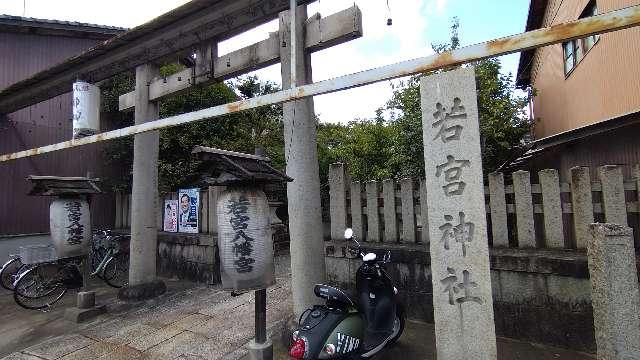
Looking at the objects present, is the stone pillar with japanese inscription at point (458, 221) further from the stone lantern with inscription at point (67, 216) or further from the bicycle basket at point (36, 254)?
the bicycle basket at point (36, 254)

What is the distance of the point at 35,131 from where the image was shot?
11.9 meters

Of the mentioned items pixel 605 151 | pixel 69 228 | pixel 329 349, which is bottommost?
pixel 329 349

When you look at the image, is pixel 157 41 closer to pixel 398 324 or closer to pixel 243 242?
pixel 243 242

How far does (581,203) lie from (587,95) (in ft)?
24.0

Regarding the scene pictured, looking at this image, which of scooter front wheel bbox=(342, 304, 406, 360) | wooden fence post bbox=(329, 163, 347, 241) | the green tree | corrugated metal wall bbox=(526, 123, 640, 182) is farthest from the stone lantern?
the green tree

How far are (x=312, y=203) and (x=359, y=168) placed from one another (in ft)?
31.5

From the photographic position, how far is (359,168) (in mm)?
14859

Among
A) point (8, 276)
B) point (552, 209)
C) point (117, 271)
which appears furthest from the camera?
point (117, 271)

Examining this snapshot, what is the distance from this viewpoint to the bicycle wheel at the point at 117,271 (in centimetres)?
967

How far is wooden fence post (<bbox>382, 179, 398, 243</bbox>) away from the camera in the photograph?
21.8ft

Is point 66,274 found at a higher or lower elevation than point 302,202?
lower

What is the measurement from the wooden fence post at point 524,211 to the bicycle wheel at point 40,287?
10160mm

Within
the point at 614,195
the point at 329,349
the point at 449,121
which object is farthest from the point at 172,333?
the point at 614,195

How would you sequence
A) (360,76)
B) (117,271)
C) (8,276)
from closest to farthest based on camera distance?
1. (360,76)
2. (8,276)
3. (117,271)
